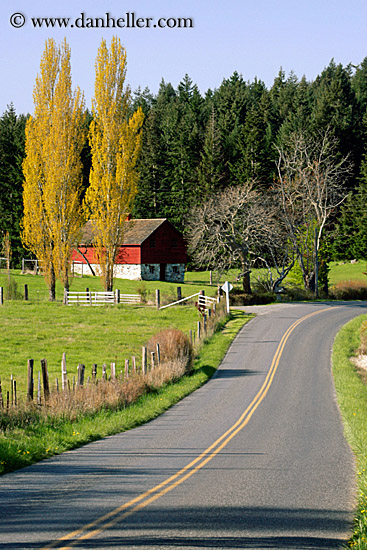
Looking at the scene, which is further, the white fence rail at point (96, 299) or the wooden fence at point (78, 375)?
the white fence rail at point (96, 299)

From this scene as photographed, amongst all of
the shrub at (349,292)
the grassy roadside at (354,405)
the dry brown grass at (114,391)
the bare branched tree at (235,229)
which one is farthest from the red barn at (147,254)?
the dry brown grass at (114,391)

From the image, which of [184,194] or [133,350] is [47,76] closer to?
[133,350]

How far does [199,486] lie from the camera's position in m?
10.2

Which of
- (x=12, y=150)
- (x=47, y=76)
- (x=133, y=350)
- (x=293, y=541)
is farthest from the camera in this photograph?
(x=12, y=150)

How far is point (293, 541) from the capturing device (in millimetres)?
7586

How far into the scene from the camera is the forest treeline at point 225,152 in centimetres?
8250

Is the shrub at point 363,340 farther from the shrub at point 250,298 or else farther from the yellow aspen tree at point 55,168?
the yellow aspen tree at point 55,168

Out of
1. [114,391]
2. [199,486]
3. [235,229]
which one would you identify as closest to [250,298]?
[235,229]

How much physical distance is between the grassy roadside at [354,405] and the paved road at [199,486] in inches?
8.6

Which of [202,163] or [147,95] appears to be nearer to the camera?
[202,163]

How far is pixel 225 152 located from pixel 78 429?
82.1 m

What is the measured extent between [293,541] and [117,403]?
11.4 m

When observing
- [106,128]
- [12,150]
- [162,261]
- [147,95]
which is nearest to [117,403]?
[106,128]

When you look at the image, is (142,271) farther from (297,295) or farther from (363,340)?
(363,340)
